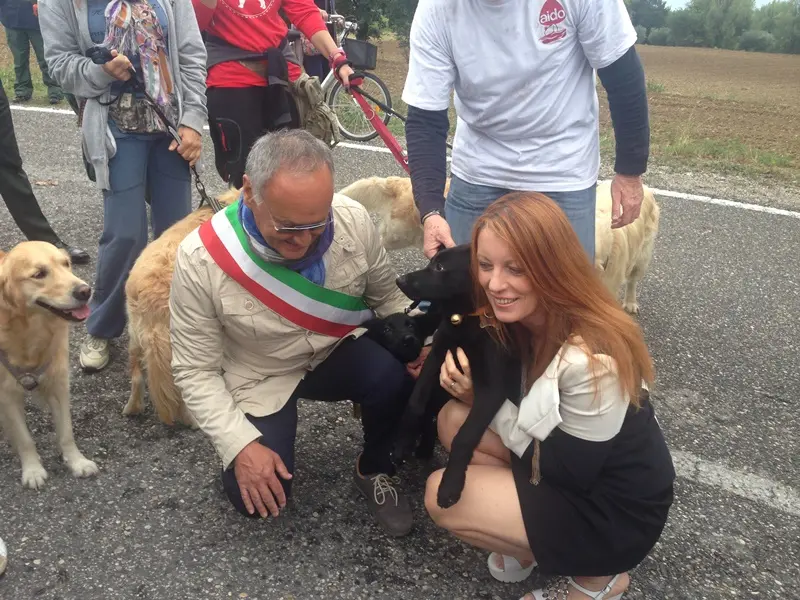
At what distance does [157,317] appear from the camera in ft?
8.63

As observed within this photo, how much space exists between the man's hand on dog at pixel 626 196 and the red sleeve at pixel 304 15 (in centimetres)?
228

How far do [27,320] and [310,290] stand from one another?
1104 millimetres

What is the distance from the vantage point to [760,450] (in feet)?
9.71

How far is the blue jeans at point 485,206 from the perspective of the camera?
101 inches

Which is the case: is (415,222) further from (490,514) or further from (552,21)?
(490,514)

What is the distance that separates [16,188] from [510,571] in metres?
3.66

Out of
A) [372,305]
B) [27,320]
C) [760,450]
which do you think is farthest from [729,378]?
[27,320]

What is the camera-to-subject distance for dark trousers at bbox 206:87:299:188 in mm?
3875

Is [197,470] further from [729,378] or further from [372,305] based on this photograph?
[729,378]

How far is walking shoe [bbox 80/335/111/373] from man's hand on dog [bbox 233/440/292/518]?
1508 millimetres

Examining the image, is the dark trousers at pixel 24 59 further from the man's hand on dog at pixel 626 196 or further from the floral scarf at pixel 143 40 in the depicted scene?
the man's hand on dog at pixel 626 196

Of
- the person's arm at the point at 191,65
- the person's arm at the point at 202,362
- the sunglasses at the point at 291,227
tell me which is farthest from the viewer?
the person's arm at the point at 191,65

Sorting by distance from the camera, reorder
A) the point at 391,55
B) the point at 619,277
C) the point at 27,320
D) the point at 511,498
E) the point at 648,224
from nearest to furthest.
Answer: the point at 511,498
the point at 27,320
the point at 619,277
the point at 648,224
the point at 391,55

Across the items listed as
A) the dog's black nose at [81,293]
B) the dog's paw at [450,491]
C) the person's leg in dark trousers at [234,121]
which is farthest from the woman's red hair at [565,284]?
the person's leg in dark trousers at [234,121]
